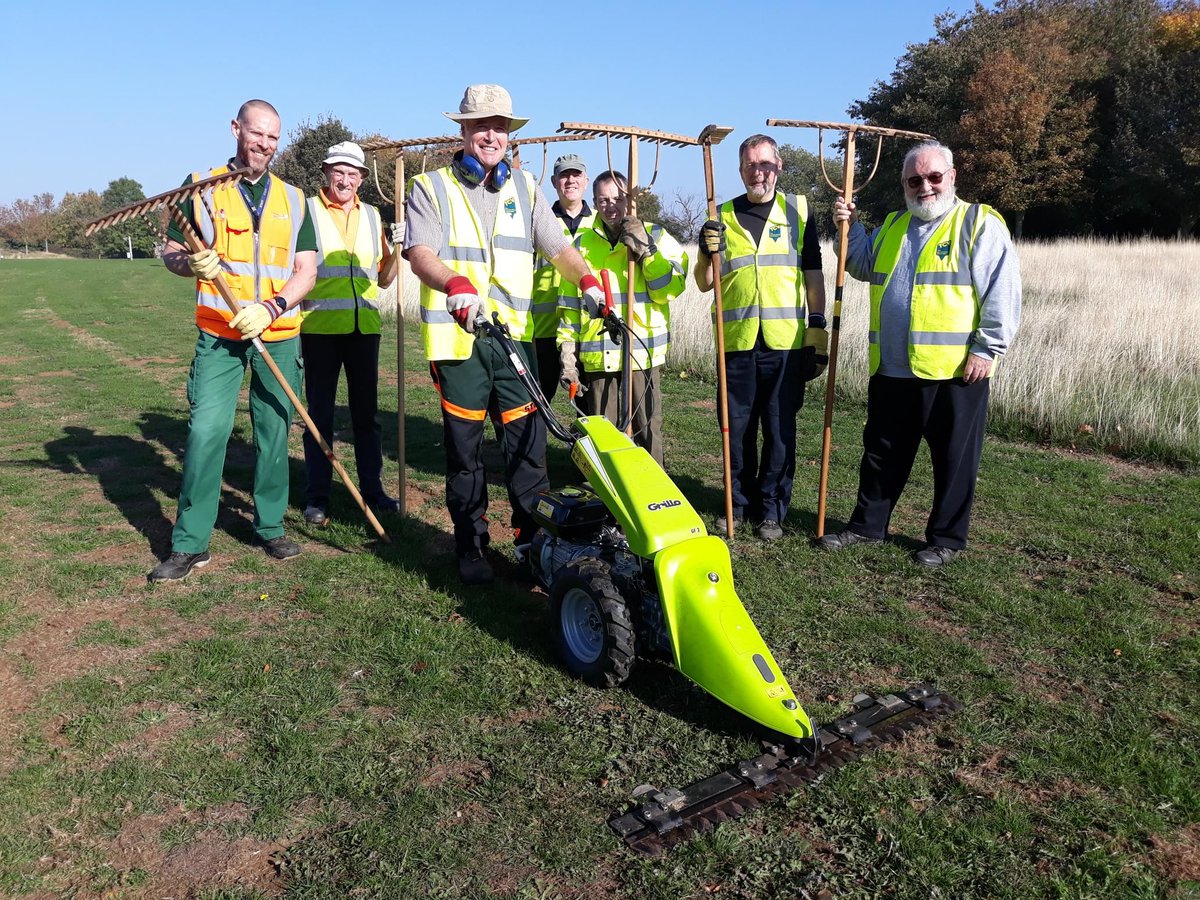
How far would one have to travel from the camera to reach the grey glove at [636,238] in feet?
18.2

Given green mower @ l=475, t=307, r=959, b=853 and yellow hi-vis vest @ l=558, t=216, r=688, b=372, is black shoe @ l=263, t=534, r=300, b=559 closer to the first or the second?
green mower @ l=475, t=307, r=959, b=853

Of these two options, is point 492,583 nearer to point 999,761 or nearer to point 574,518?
point 574,518

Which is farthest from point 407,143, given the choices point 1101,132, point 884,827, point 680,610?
point 1101,132

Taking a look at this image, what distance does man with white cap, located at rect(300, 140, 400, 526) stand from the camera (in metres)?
6.29

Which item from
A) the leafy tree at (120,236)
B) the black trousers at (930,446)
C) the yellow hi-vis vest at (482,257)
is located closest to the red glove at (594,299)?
the yellow hi-vis vest at (482,257)

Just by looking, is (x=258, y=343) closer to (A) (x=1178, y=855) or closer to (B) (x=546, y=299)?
(B) (x=546, y=299)

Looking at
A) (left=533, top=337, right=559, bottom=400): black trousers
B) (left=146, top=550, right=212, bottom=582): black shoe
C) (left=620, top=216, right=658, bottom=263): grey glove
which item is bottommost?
(left=146, top=550, right=212, bottom=582): black shoe

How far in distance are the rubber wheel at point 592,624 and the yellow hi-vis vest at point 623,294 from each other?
7.27 ft

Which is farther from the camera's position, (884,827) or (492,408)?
(492,408)

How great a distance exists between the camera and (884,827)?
3.08 m

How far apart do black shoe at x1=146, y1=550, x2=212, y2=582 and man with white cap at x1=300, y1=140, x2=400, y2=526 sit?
1035mm

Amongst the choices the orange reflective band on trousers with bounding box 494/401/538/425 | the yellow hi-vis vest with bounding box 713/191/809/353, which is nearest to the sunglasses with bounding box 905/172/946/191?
the yellow hi-vis vest with bounding box 713/191/809/353

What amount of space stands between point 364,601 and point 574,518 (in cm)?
141

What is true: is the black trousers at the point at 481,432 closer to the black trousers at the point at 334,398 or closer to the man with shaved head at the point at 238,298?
the man with shaved head at the point at 238,298
